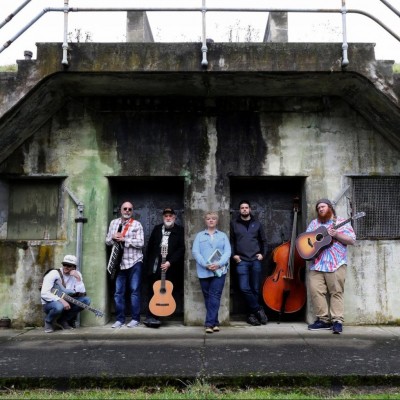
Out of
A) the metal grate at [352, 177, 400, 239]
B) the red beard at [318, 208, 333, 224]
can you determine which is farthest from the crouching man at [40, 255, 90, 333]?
the metal grate at [352, 177, 400, 239]

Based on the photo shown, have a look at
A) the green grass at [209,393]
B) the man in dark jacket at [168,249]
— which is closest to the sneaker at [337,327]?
the green grass at [209,393]

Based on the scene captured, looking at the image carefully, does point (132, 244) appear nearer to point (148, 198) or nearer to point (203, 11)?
point (148, 198)

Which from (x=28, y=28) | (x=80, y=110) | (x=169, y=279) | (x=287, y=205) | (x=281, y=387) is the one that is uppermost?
(x=28, y=28)

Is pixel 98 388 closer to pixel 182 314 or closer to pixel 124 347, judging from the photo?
pixel 124 347

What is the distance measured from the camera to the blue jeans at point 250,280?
809 cm

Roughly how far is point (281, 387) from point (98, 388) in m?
1.82

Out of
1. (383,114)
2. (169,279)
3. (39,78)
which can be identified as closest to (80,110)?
(39,78)

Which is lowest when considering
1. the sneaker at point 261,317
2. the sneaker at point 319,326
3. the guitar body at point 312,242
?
the sneaker at point 319,326

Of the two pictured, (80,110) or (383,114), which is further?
(80,110)

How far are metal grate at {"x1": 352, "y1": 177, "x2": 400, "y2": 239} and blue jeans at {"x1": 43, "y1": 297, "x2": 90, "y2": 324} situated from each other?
15.7 feet

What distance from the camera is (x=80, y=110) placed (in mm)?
8555

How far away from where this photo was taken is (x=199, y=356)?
19.2ft

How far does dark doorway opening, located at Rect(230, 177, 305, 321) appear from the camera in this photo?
873cm

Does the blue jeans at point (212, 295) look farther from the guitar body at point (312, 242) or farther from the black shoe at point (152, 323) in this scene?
the guitar body at point (312, 242)
